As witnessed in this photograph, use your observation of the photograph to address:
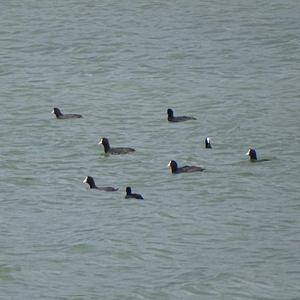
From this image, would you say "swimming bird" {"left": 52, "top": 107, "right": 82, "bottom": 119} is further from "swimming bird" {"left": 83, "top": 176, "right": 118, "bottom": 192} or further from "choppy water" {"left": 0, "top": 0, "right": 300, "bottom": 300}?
"swimming bird" {"left": 83, "top": 176, "right": 118, "bottom": 192}

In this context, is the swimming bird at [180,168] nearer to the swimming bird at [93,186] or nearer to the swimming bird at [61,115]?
the swimming bird at [93,186]

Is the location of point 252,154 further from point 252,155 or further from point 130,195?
point 130,195

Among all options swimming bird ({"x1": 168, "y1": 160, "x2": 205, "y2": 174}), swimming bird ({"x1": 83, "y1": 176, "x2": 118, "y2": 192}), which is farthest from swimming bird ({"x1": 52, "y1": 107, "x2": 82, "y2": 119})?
swimming bird ({"x1": 83, "y1": 176, "x2": 118, "y2": 192})

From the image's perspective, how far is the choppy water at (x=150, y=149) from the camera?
25.5 meters

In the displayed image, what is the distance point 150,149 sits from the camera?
109 feet

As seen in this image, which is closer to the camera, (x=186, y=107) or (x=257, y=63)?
(x=186, y=107)

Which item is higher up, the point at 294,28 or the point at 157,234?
the point at 294,28

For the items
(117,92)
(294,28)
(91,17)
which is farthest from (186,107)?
(91,17)

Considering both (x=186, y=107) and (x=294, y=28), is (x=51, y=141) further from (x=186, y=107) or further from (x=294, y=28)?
(x=294, y=28)

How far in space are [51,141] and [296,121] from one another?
5.23 meters

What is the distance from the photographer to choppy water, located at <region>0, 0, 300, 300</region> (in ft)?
83.5

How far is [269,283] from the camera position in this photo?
24609 mm

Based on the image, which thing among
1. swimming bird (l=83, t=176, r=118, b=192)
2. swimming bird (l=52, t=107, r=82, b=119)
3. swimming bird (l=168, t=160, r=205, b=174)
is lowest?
swimming bird (l=83, t=176, r=118, b=192)

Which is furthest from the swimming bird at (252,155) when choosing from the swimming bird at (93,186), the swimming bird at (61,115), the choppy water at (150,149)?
the swimming bird at (61,115)
